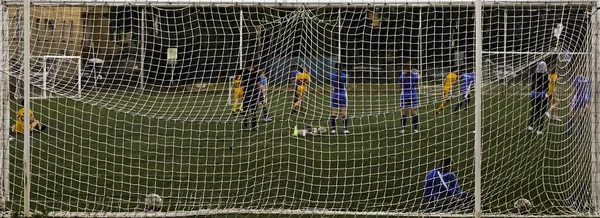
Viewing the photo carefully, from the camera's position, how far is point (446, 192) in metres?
7.96

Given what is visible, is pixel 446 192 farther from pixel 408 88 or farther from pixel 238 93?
pixel 238 93

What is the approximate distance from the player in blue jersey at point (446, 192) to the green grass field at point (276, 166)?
0.20 metres

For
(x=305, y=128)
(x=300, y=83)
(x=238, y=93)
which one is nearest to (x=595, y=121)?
(x=300, y=83)

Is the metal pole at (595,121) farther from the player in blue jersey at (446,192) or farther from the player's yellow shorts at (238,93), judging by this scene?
the player's yellow shorts at (238,93)

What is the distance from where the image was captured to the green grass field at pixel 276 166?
27.6ft

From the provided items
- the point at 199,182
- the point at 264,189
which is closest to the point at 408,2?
the point at 264,189

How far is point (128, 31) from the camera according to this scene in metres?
11.7

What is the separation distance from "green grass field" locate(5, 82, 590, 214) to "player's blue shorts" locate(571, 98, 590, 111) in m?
0.31

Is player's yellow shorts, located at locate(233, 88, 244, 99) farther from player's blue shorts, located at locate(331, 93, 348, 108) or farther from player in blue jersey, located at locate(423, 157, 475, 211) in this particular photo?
player in blue jersey, located at locate(423, 157, 475, 211)

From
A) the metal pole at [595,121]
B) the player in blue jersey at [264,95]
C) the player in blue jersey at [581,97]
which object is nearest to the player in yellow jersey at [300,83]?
the player in blue jersey at [264,95]

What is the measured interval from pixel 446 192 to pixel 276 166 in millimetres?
3159

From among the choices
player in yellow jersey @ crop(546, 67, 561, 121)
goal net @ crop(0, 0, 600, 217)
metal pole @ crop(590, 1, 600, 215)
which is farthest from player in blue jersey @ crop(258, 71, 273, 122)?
metal pole @ crop(590, 1, 600, 215)

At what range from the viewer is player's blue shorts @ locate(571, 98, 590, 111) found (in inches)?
321

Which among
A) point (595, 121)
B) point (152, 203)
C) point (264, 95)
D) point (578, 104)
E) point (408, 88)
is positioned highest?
point (408, 88)
